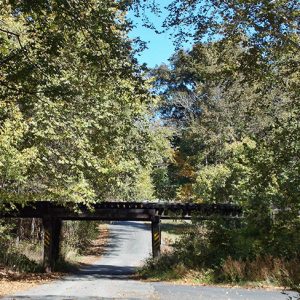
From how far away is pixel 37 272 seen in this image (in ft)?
84.4

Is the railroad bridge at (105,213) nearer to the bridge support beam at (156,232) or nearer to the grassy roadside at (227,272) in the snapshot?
the bridge support beam at (156,232)

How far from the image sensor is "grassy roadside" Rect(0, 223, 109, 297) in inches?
756

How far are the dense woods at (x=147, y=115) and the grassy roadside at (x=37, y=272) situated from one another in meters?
3.70

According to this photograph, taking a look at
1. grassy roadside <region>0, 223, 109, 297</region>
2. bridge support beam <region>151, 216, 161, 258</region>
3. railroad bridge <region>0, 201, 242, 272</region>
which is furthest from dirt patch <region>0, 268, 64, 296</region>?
bridge support beam <region>151, 216, 161, 258</region>

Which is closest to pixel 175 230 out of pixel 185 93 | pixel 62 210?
pixel 185 93

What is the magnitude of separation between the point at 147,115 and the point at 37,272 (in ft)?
34.6

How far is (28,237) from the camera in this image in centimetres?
3506

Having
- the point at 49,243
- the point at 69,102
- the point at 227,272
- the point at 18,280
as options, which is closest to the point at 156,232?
the point at 49,243

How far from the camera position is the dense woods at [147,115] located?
690 cm

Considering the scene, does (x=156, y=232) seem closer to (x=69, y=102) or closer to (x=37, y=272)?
(x=37, y=272)

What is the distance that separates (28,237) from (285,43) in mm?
30980

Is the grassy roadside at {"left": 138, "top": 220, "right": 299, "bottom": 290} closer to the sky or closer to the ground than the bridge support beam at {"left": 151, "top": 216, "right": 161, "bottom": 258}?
closer to the ground

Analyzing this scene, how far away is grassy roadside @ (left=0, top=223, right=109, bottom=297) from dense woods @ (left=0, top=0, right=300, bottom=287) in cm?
370

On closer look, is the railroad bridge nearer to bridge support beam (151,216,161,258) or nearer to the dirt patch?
bridge support beam (151,216,161,258)
